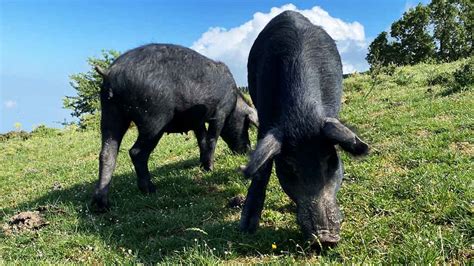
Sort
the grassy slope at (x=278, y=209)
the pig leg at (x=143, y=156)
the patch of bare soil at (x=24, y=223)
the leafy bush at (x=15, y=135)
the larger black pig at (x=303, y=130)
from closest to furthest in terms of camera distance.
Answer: the larger black pig at (x=303, y=130)
the grassy slope at (x=278, y=209)
the patch of bare soil at (x=24, y=223)
the pig leg at (x=143, y=156)
the leafy bush at (x=15, y=135)

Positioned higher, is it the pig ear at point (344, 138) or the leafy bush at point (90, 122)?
the leafy bush at point (90, 122)

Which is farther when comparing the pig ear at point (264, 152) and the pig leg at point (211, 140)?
A: the pig leg at point (211, 140)

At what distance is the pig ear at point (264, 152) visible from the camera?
411cm

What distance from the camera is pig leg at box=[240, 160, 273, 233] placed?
18.0 feet

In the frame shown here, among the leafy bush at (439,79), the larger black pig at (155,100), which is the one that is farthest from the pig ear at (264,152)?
the leafy bush at (439,79)

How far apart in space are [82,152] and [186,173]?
7478mm

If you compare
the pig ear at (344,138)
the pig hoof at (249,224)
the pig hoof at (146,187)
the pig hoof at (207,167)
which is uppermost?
the pig ear at (344,138)

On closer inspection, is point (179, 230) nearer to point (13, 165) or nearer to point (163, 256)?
point (163, 256)

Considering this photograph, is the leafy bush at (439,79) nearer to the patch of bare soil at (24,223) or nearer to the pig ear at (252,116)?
the pig ear at (252,116)

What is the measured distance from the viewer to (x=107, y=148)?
7.42m

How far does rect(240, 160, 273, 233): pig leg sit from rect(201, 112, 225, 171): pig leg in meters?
3.17

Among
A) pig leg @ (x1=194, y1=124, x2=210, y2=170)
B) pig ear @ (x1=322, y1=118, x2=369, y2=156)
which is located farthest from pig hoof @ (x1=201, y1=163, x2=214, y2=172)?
pig ear @ (x1=322, y1=118, x2=369, y2=156)

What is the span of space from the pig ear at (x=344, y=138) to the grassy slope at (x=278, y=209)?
2.96 feet

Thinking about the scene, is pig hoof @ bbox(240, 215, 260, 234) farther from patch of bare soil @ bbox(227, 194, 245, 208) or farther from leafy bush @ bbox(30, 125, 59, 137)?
leafy bush @ bbox(30, 125, 59, 137)
